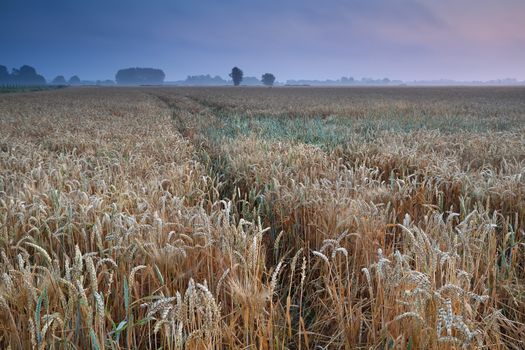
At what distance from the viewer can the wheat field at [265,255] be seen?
6.48ft

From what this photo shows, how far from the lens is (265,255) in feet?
10.7

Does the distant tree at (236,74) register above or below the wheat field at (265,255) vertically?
above

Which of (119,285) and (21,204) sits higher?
(21,204)

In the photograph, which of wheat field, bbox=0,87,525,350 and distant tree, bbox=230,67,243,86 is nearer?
wheat field, bbox=0,87,525,350

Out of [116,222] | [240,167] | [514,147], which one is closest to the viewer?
[116,222]

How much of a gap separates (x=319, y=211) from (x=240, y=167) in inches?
107

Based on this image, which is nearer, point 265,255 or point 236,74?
point 265,255

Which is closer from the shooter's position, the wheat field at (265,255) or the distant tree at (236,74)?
the wheat field at (265,255)

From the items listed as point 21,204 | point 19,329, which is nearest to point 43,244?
point 21,204

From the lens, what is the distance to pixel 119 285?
101 inches

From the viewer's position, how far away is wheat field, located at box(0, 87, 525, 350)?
1976mm

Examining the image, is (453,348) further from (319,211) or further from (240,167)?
(240,167)

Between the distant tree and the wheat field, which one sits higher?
the distant tree

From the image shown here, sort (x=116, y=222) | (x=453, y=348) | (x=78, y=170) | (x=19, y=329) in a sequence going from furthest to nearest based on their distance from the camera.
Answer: (x=78, y=170)
(x=116, y=222)
(x=19, y=329)
(x=453, y=348)
